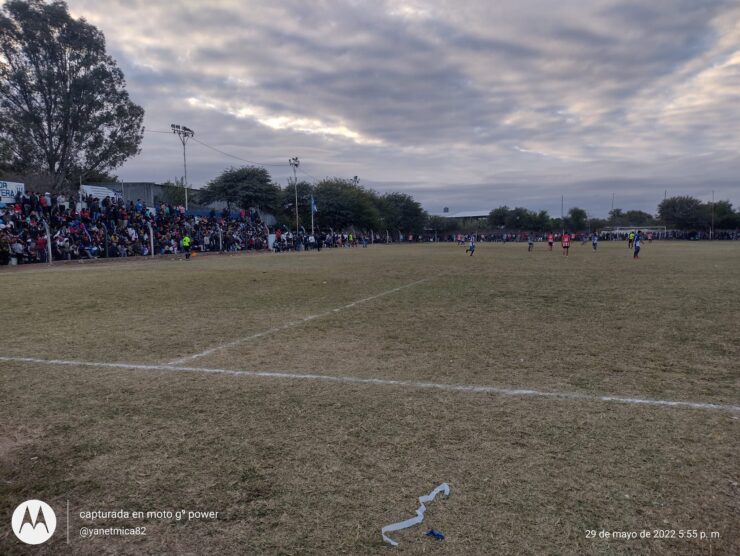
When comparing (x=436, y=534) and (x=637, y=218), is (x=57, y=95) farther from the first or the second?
(x=637, y=218)

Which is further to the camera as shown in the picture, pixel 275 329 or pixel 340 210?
pixel 340 210

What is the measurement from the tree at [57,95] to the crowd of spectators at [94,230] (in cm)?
1214

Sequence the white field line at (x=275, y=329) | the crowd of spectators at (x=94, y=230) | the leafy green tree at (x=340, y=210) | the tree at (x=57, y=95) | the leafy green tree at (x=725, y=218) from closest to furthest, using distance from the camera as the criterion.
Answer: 1. the white field line at (x=275, y=329)
2. the crowd of spectators at (x=94, y=230)
3. the tree at (x=57, y=95)
4. the leafy green tree at (x=340, y=210)
5. the leafy green tree at (x=725, y=218)

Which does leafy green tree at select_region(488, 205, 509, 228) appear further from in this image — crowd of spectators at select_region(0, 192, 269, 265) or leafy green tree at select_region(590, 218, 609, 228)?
crowd of spectators at select_region(0, 192, 269, 265)

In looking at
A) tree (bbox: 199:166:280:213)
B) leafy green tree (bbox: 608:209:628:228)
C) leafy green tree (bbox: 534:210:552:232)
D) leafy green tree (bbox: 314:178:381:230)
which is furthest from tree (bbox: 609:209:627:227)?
tree (bbox: 199:166:280:213)

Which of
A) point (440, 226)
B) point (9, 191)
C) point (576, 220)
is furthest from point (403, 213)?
point (9, 191)

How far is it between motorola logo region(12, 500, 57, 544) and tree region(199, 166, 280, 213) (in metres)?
58.6

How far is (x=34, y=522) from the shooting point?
273cm

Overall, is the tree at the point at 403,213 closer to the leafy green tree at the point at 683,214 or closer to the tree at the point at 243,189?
the tree at the point at 243,189

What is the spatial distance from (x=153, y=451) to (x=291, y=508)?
134 centimetres

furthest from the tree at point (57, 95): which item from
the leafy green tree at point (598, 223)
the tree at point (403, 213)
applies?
the leafy green tree at point (598, 223)

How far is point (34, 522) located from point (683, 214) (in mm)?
119718

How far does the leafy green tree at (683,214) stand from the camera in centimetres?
9888

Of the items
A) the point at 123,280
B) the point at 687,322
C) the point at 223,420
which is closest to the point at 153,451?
the point at 223,420
